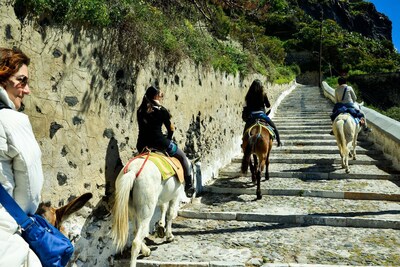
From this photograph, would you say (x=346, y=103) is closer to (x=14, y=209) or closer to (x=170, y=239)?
(x=170, y=239)

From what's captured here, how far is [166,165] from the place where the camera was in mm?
4395

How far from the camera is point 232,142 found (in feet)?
32.4

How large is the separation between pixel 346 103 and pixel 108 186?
22.2 ft

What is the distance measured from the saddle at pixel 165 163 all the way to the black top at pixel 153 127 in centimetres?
13

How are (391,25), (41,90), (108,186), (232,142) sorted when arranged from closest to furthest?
(41,90)
(108,186)
(232,142)
(391,25)

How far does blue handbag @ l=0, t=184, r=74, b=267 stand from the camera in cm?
180

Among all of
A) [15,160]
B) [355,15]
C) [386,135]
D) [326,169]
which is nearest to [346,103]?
[386,135]

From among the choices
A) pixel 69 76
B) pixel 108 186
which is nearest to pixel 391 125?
pixel 108 186

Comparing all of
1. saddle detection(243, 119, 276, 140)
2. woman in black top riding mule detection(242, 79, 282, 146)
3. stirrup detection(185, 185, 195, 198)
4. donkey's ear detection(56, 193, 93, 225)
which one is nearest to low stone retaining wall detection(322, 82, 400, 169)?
woman in black top riding mule detection(242, 79, 282, 146)

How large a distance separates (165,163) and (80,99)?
51.2 inches

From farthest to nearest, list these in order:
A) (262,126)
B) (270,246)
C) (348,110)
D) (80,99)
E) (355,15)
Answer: (355,15)
(348,110)
(262,126)
(270,246)
(80,99)

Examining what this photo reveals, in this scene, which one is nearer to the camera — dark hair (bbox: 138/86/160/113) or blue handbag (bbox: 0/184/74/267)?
blue handbag (bbox: 0/184/74/267)

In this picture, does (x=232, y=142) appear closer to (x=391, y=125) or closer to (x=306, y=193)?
(x=306, y=193)

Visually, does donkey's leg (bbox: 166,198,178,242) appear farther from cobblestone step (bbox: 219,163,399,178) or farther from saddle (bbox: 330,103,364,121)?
saddle (bbox: 330,103,364,121)
